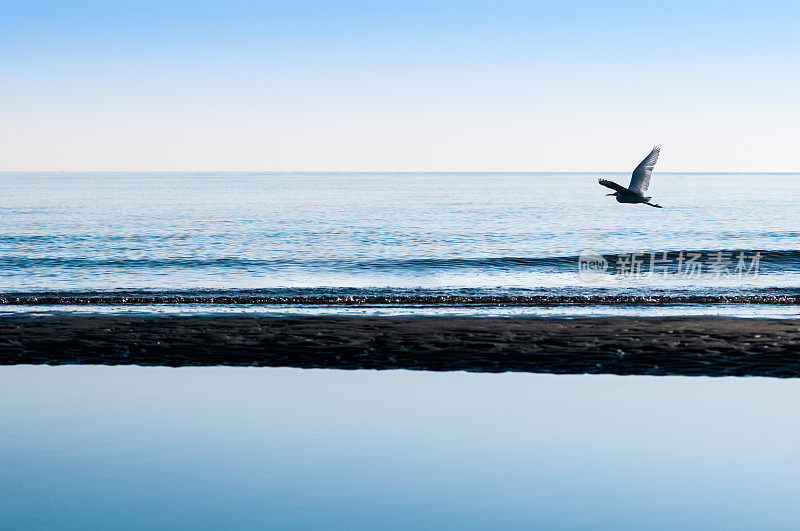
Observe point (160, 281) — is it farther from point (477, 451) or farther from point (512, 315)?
point (477, 451)

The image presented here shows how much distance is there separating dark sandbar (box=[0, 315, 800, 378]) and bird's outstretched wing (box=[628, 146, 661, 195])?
5380 mm

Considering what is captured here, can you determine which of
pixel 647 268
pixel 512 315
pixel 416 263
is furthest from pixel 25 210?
pixel 512 315

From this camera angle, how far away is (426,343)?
58.0ft

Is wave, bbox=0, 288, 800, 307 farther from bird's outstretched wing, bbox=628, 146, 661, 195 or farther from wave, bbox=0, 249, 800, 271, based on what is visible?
wave, bbox=0, 249, 800, 271

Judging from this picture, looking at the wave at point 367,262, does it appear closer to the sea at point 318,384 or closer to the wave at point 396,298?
the sea at point 318,384

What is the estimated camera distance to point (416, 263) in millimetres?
40438

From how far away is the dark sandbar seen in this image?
1565 cm

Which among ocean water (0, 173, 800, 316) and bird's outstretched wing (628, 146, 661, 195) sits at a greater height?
bird's outstretched wing (628, 146, 661, 195)

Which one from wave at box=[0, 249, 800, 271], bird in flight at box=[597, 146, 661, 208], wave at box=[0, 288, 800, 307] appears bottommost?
wave at box=[0, 249, 800, 271]

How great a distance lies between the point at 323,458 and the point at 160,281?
24762 millimetres


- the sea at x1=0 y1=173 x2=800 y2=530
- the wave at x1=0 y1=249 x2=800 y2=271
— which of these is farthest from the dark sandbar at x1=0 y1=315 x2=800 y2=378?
the wave at x1=0 y1=249 x2=800 y2=271

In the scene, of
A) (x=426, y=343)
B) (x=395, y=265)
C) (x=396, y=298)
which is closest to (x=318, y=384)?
(x=426, y=343)

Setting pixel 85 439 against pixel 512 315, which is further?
pixel 512 315

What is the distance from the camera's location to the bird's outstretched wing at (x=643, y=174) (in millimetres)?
25141
